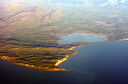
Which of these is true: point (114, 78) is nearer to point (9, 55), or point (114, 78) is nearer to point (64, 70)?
point (64, 70)

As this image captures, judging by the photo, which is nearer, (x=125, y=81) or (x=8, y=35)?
(x=125, y=81)

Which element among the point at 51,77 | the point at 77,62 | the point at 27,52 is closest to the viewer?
the point at 51,77

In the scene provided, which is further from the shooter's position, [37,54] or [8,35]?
[8,35]

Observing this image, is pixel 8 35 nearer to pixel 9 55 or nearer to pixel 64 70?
pixel 9 55

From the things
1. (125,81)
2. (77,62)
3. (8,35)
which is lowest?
(125,81)

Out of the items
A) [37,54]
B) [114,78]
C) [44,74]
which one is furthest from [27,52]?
[114,78]

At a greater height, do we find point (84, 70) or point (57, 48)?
point (57, 48)

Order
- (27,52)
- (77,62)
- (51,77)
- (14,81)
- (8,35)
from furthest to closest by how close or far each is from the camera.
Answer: (8,35) < (27,52) < (77,62) < (51,77) < (14,81)

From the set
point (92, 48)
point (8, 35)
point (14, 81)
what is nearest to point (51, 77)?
point (14, 81)

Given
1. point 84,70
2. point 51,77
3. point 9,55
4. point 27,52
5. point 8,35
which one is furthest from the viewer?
point 8,35
